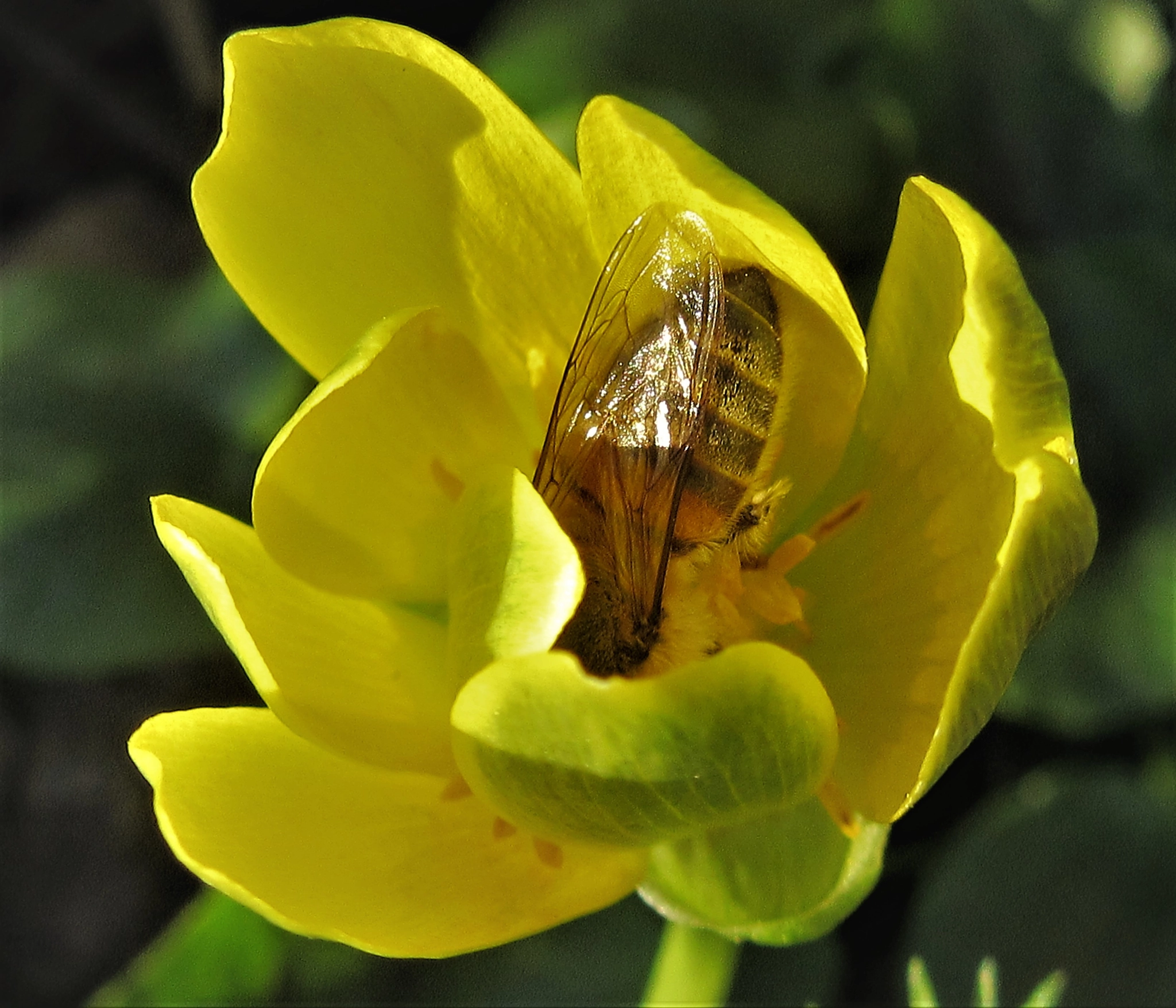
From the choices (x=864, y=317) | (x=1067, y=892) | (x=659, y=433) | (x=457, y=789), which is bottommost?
(x=1067, y=892)

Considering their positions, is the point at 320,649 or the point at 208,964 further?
the point at 208,964

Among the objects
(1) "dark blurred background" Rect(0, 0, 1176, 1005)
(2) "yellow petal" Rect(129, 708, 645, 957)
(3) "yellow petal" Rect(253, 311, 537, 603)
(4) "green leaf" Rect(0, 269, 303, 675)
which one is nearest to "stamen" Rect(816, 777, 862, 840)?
(2) "yellow petal" Rect(129, 708, 645, 957)

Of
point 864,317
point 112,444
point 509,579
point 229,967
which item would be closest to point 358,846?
point 509,579

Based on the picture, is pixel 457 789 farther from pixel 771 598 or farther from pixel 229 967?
pixel 229 967

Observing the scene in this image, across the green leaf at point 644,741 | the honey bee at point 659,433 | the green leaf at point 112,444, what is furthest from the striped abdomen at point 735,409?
the green leaf at point 112,444

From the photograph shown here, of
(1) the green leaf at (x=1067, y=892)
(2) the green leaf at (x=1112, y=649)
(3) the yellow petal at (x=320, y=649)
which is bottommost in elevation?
(1) the green leaf at (x=1067, y=892)

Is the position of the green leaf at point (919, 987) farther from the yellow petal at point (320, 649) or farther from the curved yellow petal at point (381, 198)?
the curved yellow petal at point (381, 198)
